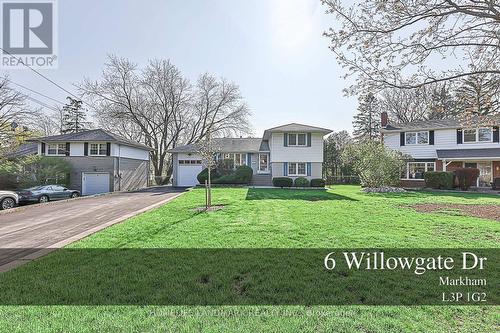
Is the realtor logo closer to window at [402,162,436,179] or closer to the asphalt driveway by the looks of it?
the asphalt driveway

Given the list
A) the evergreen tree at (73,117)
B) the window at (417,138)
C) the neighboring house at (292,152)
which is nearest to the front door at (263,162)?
the neighboring house at (292,152)

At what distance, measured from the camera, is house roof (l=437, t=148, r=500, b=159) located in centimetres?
2441

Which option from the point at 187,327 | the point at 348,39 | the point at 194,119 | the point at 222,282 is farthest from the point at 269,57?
the point at 194,119

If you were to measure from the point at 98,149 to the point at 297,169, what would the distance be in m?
18.3

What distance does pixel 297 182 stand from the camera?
26266 millimetres

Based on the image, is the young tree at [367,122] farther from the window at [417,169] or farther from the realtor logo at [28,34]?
the realtor logo at [28,34]

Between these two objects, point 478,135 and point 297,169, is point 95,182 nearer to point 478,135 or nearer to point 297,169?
point 297,169

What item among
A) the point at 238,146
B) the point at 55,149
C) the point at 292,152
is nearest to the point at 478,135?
the point at 292,152

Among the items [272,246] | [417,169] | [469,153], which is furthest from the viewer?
[417,169]

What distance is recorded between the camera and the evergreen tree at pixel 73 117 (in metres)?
50.1

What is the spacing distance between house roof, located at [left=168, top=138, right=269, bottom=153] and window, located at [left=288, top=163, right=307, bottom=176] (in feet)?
12.9

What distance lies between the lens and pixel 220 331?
2.93m

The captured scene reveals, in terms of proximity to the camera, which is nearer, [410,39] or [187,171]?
[410,39]

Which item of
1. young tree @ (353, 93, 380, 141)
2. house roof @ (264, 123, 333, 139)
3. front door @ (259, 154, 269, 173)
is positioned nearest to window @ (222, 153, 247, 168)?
front door @ (259, 154, 269, 173)
